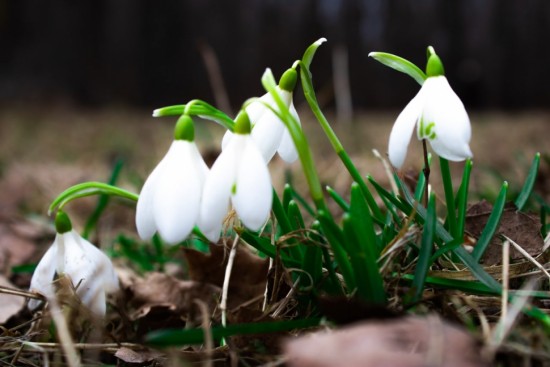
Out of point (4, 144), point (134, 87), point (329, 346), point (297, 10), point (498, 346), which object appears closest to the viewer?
point (329, 346)

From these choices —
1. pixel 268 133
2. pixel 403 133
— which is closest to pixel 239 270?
pixel 268 133

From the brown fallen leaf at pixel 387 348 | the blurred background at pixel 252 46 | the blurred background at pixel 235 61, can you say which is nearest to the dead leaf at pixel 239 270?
the brown fallen leaf at pixel 387 348

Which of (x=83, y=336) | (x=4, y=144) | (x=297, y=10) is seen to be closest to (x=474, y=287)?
(x=83, y=336)

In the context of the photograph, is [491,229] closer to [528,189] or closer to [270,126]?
[528,189]

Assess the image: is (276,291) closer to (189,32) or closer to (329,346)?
(329,346)

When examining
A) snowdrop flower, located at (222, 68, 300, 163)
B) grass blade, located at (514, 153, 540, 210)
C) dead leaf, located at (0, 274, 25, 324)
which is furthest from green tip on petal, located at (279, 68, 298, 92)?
dead leaf, located at (0, 274, 25, 324)

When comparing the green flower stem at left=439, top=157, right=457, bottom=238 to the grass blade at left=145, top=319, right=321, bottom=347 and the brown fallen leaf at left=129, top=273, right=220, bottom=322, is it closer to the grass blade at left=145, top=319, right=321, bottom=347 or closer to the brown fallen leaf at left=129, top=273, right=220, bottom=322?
the grass blade at left=145, top=319, right=321, bottom=347
